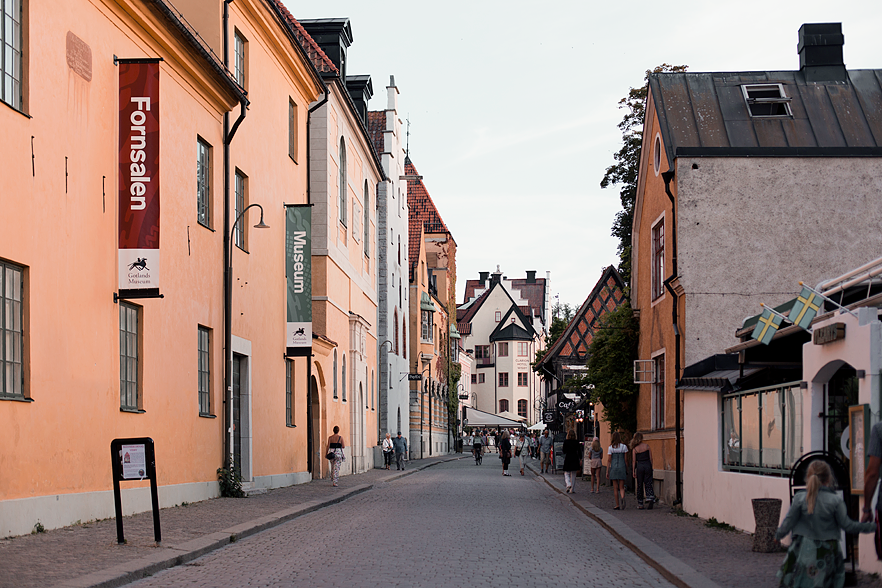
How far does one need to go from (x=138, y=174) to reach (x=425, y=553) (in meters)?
7.37

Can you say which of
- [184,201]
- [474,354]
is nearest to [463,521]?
[184,201]

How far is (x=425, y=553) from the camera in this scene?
43.2 feet

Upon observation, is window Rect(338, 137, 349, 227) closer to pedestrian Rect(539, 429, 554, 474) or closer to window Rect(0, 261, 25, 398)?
pedestrian Rect(539, 429, 554, 474)

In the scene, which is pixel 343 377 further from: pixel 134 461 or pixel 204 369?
pixel 134 461

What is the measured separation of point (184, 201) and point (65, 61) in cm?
537

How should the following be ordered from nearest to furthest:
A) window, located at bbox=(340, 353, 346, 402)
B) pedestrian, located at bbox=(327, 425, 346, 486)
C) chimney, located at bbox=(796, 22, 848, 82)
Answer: chimney, located at bbox=(796, 22, 848, 82)
pedestrian, located at bbox=(327, 425, 346, 486)
window, located at bbox=(340, 353, 346, 402)

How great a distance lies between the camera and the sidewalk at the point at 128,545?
10.0 meters

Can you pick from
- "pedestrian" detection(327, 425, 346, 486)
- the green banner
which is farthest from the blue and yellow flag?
Result: "pedestrian" detection(327, 425, 346, 486)

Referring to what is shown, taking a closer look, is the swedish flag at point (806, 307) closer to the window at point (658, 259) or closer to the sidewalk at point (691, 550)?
the sidewalk at point (691, 550)

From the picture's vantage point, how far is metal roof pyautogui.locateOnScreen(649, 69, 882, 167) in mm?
20469

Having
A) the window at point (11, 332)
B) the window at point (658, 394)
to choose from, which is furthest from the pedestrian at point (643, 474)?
the window at point (11, 332)

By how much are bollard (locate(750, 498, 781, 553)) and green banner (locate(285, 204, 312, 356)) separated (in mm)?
16936

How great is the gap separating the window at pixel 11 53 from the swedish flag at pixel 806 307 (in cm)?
951

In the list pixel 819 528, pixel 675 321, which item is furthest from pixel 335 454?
pixel 819 528
